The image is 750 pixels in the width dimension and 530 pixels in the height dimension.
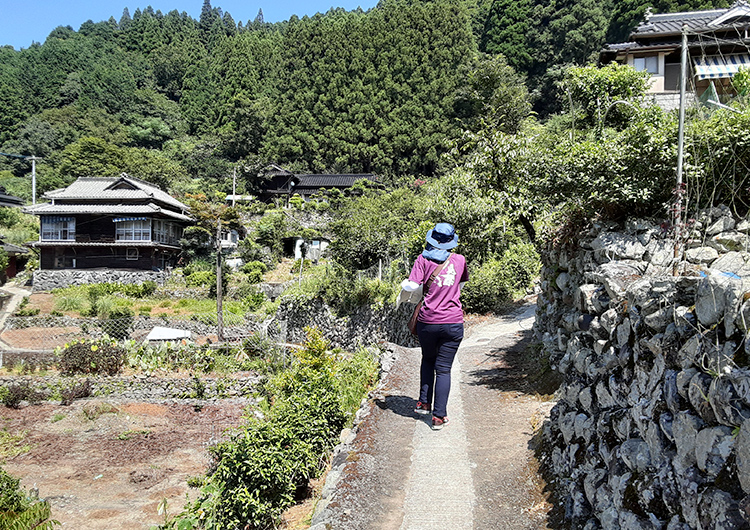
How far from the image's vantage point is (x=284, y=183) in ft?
188

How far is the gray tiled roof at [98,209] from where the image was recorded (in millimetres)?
36969

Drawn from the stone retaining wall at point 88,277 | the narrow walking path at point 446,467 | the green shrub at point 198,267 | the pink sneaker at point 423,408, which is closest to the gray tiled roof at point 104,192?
the green shrub at point 198,267

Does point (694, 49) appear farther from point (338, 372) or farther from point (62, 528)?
point (62, 528)

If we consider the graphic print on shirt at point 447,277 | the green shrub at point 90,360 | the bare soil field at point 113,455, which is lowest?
the bare soil field at point 113,455

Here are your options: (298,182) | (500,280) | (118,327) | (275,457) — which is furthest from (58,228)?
(275,457)

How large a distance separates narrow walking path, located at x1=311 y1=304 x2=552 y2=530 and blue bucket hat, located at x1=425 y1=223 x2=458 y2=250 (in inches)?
82.4

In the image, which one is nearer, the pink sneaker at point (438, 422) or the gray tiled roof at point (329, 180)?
the pink sneaker at point (438, 422)

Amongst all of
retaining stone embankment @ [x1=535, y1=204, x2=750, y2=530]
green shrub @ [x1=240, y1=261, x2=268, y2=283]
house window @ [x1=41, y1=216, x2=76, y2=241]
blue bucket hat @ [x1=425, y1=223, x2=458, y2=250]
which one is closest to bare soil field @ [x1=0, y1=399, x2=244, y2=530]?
blue bucket hat @ [x1=425, y1=223, x2=458, y2=250]

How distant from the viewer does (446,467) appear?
493 cm

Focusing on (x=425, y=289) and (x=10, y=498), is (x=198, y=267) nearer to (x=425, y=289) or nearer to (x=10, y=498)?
(x=10, y=498)

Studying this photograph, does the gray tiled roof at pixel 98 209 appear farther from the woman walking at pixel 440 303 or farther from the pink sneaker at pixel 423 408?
the woman walking at pixel 440 303

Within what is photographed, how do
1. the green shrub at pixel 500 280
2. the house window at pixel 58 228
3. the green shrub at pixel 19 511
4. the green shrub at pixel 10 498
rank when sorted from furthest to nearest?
the house window at pixel 58 228, the green shrub at pixel 500 280, the green shrub at pixel 10 498, the green shrub at pixel 19 511

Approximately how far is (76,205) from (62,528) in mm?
35935

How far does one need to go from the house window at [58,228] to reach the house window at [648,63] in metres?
37.4
